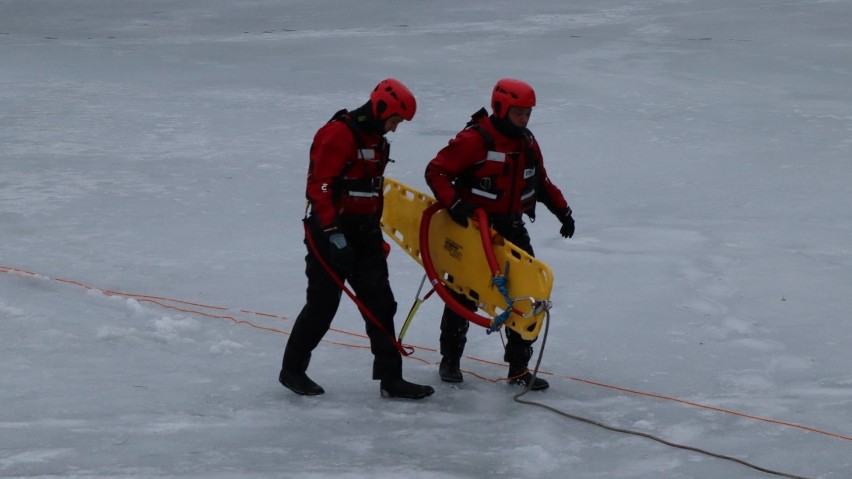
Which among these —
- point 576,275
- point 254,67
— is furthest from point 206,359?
point 254,67

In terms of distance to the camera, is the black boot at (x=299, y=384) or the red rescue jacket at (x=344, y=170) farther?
the black boot at (x=299, y=384)

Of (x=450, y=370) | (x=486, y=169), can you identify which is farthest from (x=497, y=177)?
(x=450, y=370)

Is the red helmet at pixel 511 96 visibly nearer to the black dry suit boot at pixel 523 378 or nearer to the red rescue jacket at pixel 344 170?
the red rescue jacket at pixel 344 170

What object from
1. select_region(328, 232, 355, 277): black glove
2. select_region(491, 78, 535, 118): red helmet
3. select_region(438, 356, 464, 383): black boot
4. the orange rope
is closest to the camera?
select_region(328, 232, 355, 277): black glove

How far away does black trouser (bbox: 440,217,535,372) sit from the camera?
5.25m

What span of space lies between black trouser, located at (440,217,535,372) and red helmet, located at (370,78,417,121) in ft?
2.52

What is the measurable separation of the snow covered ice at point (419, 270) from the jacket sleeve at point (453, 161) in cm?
94

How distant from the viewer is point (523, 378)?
5328 mm

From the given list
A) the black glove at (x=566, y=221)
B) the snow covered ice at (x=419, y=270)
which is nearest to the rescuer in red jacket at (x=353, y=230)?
the snow covered ice at (x=419, y=270)

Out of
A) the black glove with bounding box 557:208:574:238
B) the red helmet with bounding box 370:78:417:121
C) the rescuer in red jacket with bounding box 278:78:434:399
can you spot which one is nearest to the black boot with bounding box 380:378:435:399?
the rescuer in red jacket with bounding box 278:78:434:399

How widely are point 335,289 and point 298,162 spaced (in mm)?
4872

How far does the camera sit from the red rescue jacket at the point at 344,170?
4.75 m

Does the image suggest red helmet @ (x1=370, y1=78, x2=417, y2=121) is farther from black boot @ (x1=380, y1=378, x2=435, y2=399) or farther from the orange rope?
the orange rope

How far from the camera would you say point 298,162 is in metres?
9.77
